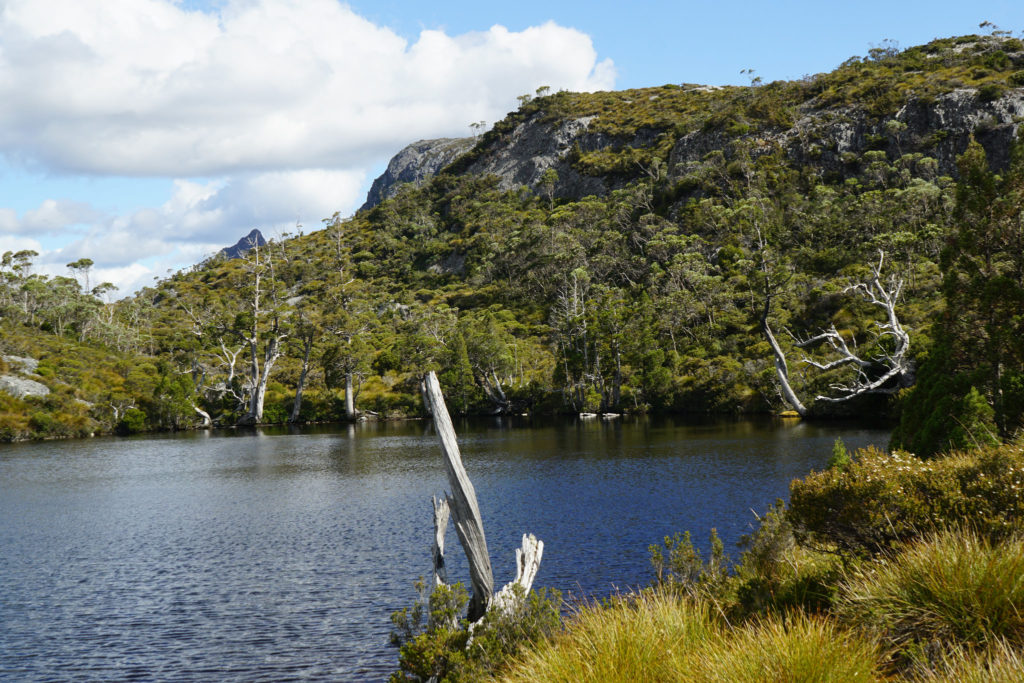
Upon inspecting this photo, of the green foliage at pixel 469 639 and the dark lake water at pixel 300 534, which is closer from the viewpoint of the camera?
the green foliage at pixel 469 639

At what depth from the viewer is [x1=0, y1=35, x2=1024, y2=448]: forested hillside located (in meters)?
55.3

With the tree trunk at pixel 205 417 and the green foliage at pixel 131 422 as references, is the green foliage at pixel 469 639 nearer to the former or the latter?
the green foliage at pixel 131 422

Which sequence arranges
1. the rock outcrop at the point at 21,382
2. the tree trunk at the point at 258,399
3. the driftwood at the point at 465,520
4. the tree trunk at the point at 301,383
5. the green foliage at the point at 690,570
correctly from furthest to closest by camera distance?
the tree trunk at the point at 301,383
the tree trunk at the point at 258,399
the rock outcrop at the point at 21,382
the driftwood at the point at 465,520
the green foliage at the point at 690,570

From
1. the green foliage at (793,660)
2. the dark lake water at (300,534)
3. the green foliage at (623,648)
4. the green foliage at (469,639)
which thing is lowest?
the dark lake water at (300,534)

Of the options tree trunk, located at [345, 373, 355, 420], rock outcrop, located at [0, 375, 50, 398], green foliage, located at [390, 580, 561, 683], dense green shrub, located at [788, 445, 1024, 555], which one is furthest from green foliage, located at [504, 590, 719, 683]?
rock outcrop, located at [0, 375, 50, 398]

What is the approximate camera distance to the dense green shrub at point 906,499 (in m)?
9.63

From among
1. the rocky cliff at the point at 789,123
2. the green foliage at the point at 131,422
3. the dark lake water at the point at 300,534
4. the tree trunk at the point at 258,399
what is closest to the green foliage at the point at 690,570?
the dark lake water at the point at 300,534

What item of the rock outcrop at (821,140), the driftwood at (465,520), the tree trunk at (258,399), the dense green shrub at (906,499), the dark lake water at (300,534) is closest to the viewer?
the dense green shrub at (906,499)

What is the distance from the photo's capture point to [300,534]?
1106 inches

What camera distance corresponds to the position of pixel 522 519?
2814cm

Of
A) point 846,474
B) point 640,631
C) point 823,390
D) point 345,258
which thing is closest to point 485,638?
point 640,631

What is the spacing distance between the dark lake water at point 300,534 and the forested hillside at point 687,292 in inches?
419

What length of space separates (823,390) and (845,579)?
5355 cm

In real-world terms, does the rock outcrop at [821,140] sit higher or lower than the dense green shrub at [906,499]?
higher
